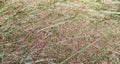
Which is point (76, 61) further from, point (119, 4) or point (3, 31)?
point (119, 4)

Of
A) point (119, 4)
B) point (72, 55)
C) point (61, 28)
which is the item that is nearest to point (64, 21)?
point (61, 28)

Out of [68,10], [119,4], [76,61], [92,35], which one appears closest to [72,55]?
[76,61]

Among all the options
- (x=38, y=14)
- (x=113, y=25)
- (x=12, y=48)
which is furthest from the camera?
(x=38, y=14)

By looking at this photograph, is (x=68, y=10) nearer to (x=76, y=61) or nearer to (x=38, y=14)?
(x=38, y=14)

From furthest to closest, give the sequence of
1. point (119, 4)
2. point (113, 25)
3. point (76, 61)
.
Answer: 1. point (119, 4)
2. point (113, 25)
3. point (76, 61)

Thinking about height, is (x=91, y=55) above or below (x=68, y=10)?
below

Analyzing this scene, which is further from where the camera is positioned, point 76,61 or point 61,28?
point 61,28
